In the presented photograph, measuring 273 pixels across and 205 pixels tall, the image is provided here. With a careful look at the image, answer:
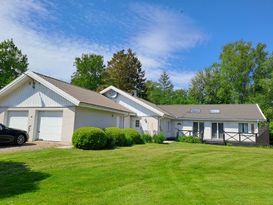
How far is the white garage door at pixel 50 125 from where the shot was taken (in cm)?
1678

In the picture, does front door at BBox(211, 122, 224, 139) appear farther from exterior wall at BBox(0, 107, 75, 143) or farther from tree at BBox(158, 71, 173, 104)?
tree at BBox(158, 71, 173, 104)

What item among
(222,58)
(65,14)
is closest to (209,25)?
(65,14)

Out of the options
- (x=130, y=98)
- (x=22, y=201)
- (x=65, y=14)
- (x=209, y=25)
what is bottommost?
(x=22, y=201)

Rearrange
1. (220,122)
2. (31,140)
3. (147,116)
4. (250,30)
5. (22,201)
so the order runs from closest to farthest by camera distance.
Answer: (22,201), (31,140), (250,30), (147,116), (220,122)

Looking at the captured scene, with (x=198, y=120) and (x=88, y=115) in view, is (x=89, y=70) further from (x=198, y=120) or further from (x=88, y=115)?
(x=88, y=115)

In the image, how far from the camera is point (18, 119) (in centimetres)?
1830

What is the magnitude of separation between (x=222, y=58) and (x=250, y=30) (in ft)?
88.0

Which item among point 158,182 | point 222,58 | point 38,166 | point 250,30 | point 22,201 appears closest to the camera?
point 22,201

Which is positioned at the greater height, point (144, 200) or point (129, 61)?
point (129, 61)

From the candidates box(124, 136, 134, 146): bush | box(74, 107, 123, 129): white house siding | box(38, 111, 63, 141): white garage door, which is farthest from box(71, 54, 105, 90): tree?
box(124, 136, 134, 146): bush

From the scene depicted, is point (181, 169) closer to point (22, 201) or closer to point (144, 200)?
point (144, 200)

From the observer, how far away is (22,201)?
547cm

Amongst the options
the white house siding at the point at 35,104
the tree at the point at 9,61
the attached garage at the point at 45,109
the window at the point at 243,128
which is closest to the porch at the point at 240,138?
the window at the point at 243,128

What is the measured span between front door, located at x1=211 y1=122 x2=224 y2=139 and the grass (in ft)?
52.0
